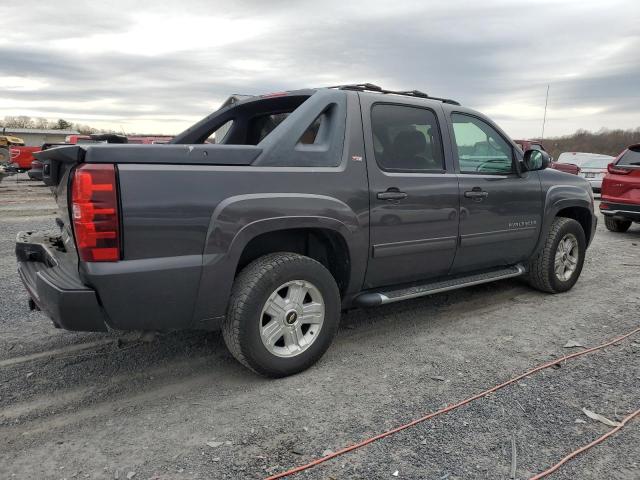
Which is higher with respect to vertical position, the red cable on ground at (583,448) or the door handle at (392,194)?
the door handle at (392,194)

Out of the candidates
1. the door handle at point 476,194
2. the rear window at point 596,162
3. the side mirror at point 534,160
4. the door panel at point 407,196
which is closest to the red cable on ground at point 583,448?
the door panel at point 407,196

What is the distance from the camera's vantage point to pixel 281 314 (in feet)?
10.5

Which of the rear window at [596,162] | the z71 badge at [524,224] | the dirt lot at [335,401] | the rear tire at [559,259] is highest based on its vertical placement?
the rear window at [596,162]

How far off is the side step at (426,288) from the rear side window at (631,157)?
19.0 feet

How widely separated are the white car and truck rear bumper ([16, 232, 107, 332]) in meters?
16.5

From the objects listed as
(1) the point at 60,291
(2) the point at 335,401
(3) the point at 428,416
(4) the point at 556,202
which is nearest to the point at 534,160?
(4) the point at 556,202

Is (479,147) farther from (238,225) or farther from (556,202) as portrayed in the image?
(238,225)

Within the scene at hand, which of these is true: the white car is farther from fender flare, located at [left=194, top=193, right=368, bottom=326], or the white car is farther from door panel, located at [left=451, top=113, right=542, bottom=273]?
fender flare, located at [left=194, top=193, right=368, bottom=326]

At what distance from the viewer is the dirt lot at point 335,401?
245cm

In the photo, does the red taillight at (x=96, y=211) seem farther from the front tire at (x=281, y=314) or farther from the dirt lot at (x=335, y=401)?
the front tire at (x=281, y=314)

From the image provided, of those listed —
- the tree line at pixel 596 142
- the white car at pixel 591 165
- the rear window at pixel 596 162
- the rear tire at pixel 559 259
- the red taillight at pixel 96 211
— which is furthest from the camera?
the tree line at pixel 596 142

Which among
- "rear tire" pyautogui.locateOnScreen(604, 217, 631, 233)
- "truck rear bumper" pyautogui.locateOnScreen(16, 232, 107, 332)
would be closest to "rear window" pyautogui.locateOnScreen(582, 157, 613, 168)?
"rear tire" pyautogui.locateOnScreen(604, 217, 631, 233)

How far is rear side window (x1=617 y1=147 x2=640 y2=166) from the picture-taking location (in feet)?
29.9

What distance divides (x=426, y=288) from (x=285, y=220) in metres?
1.45
